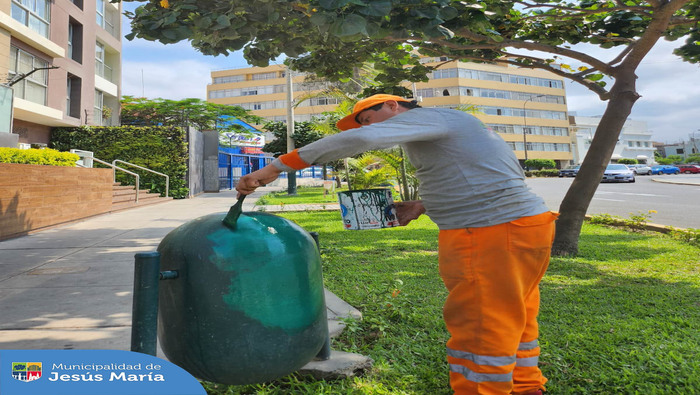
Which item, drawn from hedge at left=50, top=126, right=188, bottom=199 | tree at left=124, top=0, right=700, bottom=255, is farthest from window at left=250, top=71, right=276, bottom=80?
tree at left=124, top=0, right=700, bottom=255

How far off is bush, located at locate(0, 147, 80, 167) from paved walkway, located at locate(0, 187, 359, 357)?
1.35 m

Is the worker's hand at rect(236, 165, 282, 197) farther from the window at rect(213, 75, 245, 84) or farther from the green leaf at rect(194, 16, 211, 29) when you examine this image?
the window at rect(213, 75, 245, 84)

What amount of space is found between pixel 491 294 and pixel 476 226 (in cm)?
29

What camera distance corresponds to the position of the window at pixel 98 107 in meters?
18.9

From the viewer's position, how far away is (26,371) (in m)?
0.96

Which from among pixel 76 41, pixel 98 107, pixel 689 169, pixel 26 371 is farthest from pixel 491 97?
pixel 26 371

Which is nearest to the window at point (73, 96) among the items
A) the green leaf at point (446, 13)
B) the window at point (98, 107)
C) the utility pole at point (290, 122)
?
the window at point (98, 107)

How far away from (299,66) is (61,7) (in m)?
15.3

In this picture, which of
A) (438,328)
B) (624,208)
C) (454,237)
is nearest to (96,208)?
(438,328)

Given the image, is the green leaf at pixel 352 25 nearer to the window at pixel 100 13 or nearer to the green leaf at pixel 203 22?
the green leaf at pixel 203 22

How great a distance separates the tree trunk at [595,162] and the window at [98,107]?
65.5 feet

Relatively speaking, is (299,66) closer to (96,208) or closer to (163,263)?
(163,263)

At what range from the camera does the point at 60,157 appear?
8.36 meters

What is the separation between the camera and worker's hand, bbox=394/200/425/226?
7.39ft
